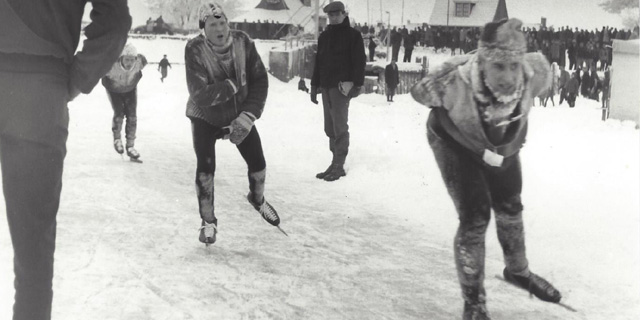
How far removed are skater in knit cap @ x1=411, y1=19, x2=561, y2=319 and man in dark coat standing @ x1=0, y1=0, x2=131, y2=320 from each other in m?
1.67

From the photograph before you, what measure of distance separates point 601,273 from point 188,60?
3.07 m

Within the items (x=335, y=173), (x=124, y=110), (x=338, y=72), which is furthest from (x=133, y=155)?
(x=338, y=72)

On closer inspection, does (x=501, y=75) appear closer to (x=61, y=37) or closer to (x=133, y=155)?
(x=61, y=37)

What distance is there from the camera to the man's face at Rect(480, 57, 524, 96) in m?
3.73

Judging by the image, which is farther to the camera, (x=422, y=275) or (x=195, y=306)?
(x=422, y=275)

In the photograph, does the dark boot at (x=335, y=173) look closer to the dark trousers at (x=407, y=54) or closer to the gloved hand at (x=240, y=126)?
the gloved hand at (x=240, y=126)

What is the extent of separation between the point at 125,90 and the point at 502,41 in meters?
6.82

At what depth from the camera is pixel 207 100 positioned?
5.28 m

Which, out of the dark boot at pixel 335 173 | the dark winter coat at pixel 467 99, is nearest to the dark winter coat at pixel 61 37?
the dark winter coat at pixel 467 99

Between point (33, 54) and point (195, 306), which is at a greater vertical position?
point (33, 54)

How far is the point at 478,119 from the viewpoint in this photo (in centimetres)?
377

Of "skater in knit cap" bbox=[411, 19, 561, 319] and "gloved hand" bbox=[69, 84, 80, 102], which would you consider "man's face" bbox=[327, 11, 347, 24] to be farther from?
"gloved hand" bbox=[69, 84, 80, 102]

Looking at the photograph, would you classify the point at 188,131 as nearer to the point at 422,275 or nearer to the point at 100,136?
the point at 100,136

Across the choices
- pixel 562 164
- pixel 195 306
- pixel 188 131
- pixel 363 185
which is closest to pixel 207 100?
pixel 195 306
